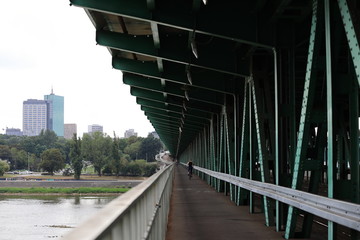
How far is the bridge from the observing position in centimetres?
749

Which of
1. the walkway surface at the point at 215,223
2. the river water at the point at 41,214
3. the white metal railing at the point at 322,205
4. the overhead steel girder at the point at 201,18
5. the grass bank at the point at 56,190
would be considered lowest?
the river water at the point at 41,214

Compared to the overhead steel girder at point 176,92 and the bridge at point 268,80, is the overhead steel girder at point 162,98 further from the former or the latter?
the bridge at point 268,80

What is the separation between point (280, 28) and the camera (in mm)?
12250

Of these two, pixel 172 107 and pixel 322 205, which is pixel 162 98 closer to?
pixel 172 107

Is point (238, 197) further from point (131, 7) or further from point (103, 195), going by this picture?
point (103, 195)

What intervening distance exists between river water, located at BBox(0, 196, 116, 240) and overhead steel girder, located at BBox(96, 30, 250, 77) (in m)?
55.1

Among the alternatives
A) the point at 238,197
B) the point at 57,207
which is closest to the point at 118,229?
the point at 238,197

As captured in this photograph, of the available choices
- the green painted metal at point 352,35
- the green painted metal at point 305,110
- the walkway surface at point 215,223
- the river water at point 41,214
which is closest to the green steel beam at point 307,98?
the green painted metal at point 305,110

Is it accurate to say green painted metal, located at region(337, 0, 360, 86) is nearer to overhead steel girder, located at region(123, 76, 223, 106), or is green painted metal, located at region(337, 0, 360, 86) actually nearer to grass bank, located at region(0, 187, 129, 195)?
overhead steel girder, located at region(123, 76, 223, 106)

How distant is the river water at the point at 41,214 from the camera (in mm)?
87312

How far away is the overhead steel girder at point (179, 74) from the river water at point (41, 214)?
5107cm

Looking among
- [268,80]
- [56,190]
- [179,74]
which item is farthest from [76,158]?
[268,80]

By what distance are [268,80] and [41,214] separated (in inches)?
3925

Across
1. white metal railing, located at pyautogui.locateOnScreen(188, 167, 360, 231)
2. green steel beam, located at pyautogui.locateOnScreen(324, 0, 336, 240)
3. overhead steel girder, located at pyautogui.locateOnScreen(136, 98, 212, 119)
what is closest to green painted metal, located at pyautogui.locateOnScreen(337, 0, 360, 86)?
green steel beam, located at pyautogui.locateOnScreen(324, 0, 336, 240)
